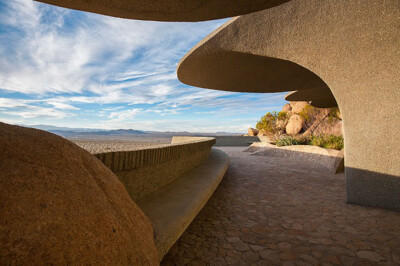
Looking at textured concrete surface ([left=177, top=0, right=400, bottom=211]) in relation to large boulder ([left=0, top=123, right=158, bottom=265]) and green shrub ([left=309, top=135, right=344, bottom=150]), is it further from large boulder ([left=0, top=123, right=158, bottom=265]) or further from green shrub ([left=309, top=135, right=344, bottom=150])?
green shrub ([left=309, top=135, right=344, bottom=150])

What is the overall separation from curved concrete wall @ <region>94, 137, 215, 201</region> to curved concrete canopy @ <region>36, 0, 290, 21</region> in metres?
1.53

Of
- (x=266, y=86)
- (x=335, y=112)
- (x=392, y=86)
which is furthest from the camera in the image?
(x=335, y=112)

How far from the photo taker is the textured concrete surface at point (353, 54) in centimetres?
398

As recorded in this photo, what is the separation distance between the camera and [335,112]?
18.2 meters

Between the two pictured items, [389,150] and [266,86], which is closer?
[389,150]

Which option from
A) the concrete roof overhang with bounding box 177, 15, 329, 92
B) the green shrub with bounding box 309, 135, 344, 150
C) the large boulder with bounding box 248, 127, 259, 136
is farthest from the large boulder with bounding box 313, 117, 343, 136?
the concrete roof overhang with bounding box 177, 15, 329, 92

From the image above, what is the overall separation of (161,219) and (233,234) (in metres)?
1.18

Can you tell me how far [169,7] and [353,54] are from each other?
161 inches

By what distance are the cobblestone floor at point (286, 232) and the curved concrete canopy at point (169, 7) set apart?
9.14 ft

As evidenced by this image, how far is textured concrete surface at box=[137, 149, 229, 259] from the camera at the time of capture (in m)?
2.24

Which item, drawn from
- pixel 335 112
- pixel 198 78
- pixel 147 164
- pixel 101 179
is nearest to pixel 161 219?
pixel 147 164

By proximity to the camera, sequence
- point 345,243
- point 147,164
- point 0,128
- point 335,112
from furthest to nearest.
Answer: point 335,112, point 147,164, point 345,243, point 0,128

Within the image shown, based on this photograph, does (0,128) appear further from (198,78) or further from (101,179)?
(198,78)

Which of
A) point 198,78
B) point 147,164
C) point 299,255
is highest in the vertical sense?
point 198,78
